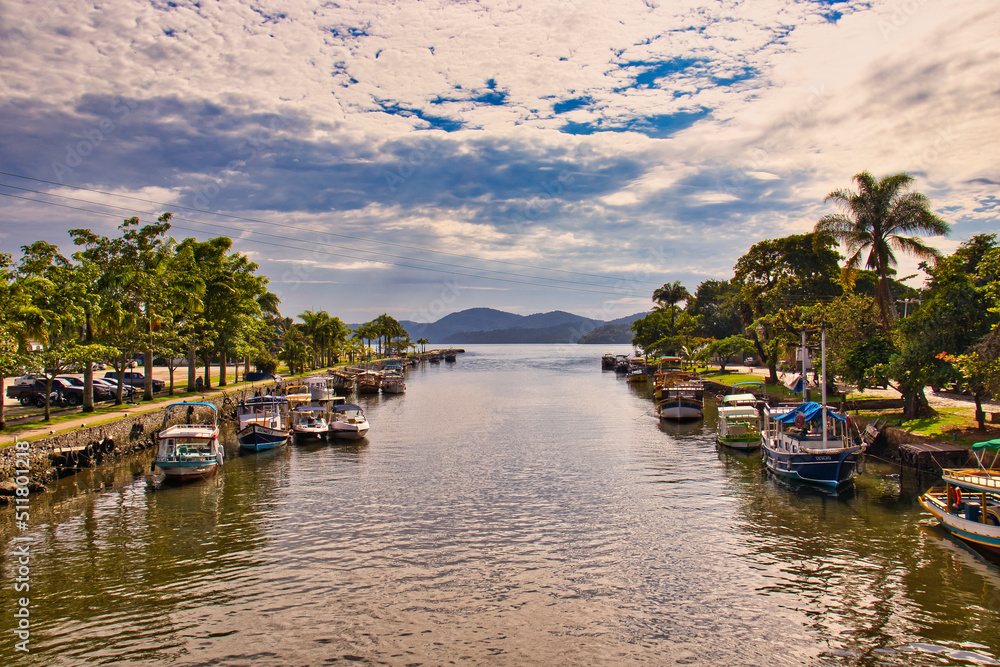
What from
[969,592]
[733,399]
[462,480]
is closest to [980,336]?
[733,399]

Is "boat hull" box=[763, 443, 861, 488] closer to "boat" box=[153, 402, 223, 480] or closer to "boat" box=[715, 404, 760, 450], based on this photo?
"boat" box=[715, 404, 760, 450]

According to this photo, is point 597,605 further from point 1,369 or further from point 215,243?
point 215,243

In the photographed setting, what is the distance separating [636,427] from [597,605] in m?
35.4

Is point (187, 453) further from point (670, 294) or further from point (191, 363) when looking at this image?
point (670, 294)

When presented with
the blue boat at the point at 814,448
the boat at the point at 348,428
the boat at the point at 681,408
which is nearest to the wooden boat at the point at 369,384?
the boat at the point at 348,428

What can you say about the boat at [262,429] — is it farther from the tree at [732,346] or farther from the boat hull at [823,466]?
the tree at [732,346]

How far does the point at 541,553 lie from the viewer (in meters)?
20.3

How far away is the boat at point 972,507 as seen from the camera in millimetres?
19141

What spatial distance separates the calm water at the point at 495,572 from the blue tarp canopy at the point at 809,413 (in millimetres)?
3552

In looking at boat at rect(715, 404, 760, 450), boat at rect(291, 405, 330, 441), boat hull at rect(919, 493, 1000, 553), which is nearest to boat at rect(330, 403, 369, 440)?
boat at rect(291, 405, 330, 441)

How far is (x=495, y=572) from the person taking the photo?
61.2 feet

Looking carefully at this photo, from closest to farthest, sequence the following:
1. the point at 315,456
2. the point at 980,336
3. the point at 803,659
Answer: the point at 803,659
the point at 980,336
the point at 315,456

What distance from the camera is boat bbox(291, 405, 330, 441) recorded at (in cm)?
4419

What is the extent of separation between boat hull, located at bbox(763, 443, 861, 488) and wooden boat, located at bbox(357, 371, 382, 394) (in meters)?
66.5
